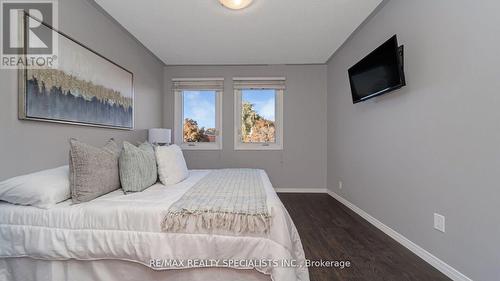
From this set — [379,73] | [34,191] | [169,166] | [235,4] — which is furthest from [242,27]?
[34,191]

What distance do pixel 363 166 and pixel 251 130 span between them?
2.07 meters

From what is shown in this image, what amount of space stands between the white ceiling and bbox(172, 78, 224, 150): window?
702 millimetres

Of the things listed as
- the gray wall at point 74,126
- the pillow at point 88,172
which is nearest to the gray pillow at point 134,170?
the pillow at point 88,172

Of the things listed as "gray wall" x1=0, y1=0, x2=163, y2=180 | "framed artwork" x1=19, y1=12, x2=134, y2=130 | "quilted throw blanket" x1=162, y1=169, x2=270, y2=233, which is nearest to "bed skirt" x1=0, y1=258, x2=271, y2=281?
"quilted throw blanket" x1=162, y1=169, x2=270, y2=233

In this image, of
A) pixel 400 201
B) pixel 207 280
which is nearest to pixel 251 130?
pixel 400 201

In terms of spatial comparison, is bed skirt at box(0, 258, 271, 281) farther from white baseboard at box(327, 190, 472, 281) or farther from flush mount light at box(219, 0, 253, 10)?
flush mount light at box(219, 0, 253, 10)

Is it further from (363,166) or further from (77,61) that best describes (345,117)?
(77,61)

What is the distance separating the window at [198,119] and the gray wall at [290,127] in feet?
0.40

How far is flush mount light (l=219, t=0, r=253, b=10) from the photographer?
212cm

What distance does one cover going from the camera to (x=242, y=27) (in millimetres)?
2670

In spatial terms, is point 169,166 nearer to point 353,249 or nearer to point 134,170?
point 134,170

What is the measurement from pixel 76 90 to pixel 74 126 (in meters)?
0.34

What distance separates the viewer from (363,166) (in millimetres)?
2705

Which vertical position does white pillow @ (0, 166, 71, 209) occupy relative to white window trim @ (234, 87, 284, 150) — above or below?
below
